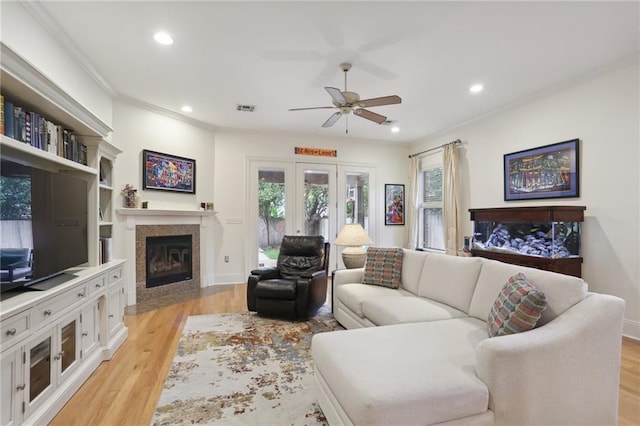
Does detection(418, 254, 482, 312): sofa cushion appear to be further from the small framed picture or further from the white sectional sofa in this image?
the small framed picture

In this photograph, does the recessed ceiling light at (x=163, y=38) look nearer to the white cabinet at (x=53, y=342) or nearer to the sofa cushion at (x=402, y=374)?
the white cabinet at (x=53, y=342)

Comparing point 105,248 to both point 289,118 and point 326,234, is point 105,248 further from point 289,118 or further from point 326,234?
point 326,234

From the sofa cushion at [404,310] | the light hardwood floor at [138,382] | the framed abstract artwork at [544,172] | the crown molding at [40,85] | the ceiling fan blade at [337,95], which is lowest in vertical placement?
the light hardwood floor at [138,382]

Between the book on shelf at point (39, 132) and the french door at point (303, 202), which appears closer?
the book on shelf at point (39, 132)

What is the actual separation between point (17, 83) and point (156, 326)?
2598 millimetres

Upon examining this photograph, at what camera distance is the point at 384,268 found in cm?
339

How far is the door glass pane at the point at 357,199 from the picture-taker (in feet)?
21.0

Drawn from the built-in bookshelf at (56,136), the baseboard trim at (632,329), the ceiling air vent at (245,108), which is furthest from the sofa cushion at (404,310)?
the ceiling air vent at (245,108)

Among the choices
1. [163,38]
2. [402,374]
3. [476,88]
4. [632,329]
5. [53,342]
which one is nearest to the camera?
[402,374]

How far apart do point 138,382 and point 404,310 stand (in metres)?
2.12

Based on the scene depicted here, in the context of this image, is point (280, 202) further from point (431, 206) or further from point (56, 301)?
point (56, 301)

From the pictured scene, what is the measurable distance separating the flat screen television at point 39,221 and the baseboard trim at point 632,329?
16.6 ft

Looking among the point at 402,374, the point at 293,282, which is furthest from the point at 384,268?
the point at 402,374

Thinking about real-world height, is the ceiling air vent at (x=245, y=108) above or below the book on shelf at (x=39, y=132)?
above
